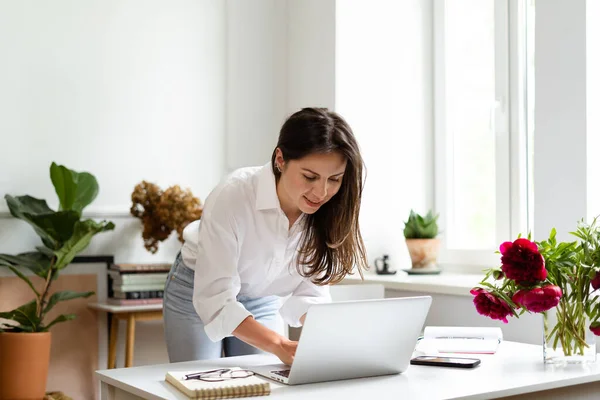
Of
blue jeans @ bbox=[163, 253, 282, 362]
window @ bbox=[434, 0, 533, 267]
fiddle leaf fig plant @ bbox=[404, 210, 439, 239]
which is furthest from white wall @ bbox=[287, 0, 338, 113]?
blue jeans @ bbox=[163, 253, 282, 362]

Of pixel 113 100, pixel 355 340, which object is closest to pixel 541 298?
pixel 355 340

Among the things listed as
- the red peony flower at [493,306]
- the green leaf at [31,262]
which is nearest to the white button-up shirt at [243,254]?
the red peony flower at [493,306]

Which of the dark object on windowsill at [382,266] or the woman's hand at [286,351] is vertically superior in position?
the dark object on windowsill at [382,266]

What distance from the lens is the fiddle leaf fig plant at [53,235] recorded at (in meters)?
3.04

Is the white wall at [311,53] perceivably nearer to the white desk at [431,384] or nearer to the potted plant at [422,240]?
the potted plant at [422,240]

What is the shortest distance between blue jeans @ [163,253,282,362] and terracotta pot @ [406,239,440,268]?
3.99 ft

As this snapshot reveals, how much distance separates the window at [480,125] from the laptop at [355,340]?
164cm

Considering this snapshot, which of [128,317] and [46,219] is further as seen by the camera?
[128,317]

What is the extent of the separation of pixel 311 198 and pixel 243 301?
44 centimetres

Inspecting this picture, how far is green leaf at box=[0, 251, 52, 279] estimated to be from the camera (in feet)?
10.1

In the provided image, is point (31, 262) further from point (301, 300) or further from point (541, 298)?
point (541, 298)

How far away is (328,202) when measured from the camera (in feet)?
6.48

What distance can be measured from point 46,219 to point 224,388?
185 cm

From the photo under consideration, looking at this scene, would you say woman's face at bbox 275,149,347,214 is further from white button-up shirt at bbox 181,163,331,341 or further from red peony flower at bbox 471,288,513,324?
red peony flower at bbox 471,288,513,324
